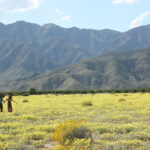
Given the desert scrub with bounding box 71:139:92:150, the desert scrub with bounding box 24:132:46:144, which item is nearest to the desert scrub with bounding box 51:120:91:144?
the desert scrub with bounding box 71:139:92:150

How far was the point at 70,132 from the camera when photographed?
9.91 m

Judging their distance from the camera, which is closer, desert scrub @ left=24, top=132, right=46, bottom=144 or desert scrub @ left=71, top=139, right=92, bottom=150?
desert scrub @ left=71, top=139, right=92, bottom=150

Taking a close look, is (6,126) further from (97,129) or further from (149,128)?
(149,128)

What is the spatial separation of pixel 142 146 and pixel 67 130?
3.05 metres

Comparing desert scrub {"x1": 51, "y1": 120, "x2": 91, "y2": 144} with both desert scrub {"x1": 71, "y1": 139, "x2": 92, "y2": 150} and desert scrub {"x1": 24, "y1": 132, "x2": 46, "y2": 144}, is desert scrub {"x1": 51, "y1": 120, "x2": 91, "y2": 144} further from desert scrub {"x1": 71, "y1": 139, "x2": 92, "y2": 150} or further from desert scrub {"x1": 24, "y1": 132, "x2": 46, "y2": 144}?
desert scrub {"x1": 24, "y1": 132, "x2": 46, "y2": 144}

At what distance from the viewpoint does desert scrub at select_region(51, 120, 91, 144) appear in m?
9.66

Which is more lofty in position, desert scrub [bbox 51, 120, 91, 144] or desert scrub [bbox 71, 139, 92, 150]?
desert scrub [bbox 51, 120, 91, 144]

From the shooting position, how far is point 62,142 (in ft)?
31.5

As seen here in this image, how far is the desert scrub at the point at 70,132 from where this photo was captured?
31.7 ft

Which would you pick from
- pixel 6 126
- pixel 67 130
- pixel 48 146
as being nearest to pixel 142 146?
pixel 67 130

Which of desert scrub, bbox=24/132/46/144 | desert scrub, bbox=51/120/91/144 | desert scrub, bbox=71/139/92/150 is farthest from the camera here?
desert scrub, bbox=24/132/46/144

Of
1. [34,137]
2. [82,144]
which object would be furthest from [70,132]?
[34,137]

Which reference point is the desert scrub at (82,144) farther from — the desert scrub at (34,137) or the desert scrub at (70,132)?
the desert scrub at (34,137)

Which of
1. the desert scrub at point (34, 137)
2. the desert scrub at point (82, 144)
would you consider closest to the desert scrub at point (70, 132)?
the desert scrub at point (82, 144)
